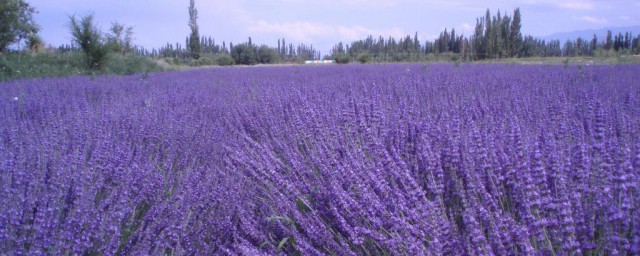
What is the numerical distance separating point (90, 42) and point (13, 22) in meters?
3.30

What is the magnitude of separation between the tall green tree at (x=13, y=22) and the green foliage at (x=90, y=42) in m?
2.76

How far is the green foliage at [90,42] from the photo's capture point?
50.8 ft

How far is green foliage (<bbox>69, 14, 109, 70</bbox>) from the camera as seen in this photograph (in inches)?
610

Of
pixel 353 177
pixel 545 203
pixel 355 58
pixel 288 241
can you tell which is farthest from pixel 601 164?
pixel 355 58

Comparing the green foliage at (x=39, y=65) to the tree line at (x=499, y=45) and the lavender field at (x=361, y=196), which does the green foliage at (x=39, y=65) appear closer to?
the lavender field at (x=361, y=196)

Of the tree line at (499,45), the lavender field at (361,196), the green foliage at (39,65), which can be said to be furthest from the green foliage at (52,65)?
the tree line at (499,45)

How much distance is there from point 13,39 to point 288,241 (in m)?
19.1

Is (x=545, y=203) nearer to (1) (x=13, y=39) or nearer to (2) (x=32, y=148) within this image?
(2) (x=32, y=148)

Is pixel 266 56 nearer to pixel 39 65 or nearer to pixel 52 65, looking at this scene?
pixel 52 65

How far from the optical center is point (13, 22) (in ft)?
54.0

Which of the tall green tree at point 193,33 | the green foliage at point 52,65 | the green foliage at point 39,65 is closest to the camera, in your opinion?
the green foliage at point 39,65

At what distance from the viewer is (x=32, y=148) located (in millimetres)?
2432

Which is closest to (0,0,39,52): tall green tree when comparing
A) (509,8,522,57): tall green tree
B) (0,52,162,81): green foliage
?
(0,52,162,81): green foliage

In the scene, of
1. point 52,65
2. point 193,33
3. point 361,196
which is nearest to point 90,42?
point 52,65
